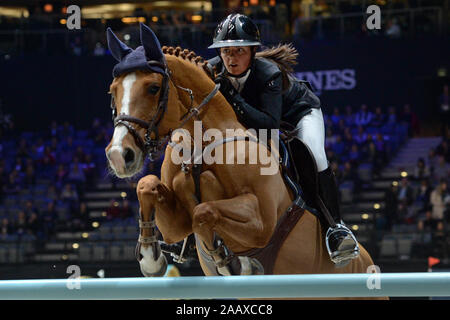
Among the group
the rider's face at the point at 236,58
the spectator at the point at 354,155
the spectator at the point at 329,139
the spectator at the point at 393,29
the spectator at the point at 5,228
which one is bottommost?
the spectator at the point at 5,228

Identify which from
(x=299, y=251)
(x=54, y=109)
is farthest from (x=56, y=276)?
(x=299, y=251)

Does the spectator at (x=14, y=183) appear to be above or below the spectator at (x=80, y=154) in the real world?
below

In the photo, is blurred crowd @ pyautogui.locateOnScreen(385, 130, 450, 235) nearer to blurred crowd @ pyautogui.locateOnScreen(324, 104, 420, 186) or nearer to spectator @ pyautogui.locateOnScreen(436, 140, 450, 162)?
spectator @ pyautogui.locateOnScreen(436, 140, 450, 162)

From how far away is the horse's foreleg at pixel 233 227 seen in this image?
3307 mm

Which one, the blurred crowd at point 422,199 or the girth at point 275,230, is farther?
the blurred crowd at point 422,199

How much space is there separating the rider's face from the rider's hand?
5cm

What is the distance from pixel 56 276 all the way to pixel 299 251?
710 centimetres

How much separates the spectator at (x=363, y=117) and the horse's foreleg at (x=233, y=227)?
33.6ft

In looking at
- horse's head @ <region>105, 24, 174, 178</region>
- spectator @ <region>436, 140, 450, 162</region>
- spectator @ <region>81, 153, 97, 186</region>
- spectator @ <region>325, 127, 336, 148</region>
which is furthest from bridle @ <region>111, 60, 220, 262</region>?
spectator @ <region>81, 153, 97, 186</region>

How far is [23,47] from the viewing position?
15.0 metres

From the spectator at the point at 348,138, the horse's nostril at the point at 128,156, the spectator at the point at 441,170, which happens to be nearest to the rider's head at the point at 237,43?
the horse's nostril at the point at 128,156

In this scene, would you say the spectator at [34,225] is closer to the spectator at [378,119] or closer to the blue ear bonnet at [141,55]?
the spectator at [378,119]

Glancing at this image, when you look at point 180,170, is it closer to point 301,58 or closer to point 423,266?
point 423,266
